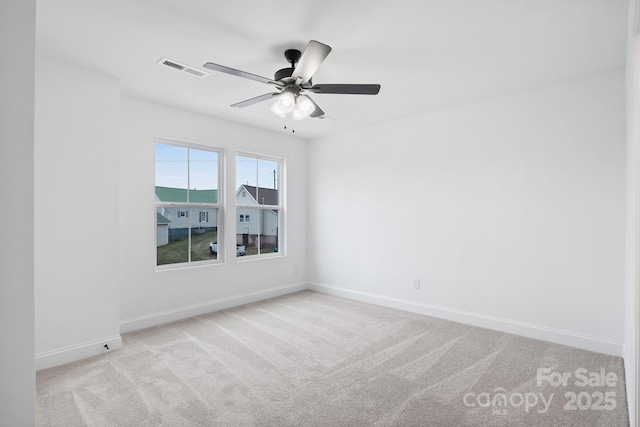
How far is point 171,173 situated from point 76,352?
2.16 m

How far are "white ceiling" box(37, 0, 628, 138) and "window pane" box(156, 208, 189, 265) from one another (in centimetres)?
147

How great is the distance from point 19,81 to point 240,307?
4.08 meters

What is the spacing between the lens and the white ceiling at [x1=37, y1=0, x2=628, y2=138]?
7.16 ft

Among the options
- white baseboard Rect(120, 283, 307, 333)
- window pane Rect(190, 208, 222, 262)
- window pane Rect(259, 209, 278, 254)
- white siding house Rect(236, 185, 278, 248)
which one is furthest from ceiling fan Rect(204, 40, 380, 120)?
white baseboard Rect(120, 283, 307, 333)

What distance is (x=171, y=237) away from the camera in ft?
13.8

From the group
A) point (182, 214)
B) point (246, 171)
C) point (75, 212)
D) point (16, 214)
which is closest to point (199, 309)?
point (182, 214)

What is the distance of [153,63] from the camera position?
9.66 ft

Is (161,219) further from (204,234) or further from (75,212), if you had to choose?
(75,212)

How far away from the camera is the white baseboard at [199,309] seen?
12.2 feet

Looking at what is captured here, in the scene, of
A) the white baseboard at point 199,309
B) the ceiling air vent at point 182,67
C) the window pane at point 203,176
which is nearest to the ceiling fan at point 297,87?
the ceiling air vent at point 182,67

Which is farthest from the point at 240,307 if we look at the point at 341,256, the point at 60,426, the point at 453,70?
the point at 453,70

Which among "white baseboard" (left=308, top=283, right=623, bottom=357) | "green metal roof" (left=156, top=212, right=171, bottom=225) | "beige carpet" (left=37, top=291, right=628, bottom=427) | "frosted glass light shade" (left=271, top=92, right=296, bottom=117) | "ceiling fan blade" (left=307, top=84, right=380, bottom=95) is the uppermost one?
"ceiling fan blade" (left=307, top=84, right=380, bottom=95)

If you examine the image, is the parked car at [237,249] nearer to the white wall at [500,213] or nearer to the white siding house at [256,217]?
the white siding house at [256,217]

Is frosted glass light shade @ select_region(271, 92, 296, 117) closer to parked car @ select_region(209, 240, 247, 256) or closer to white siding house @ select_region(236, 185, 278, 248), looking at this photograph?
white siding house @ select_region(236, 185, 278, 248)
